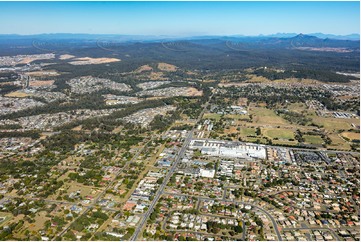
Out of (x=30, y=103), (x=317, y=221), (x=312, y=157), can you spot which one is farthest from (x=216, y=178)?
(x=30, y=103)

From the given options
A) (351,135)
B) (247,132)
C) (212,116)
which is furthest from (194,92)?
(351,135)

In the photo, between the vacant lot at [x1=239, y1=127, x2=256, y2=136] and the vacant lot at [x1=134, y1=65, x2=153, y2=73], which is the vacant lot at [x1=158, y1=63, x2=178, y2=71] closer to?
the vacant lot at [x1=134, y1=65, x2=153, y2=73]

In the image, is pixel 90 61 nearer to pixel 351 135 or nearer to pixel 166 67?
pixel 166 67

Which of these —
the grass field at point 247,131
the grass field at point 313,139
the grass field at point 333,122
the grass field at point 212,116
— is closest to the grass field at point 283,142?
the grass field at point 313,139

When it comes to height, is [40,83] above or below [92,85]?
above

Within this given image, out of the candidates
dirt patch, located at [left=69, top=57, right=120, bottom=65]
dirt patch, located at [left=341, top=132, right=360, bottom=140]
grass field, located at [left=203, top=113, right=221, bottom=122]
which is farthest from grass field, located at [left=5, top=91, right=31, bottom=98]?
dirt patch, located at [left=341, top=132, right=360, bottom=140]

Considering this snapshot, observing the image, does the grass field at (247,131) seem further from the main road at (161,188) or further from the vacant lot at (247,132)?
the main road at (161,188)
